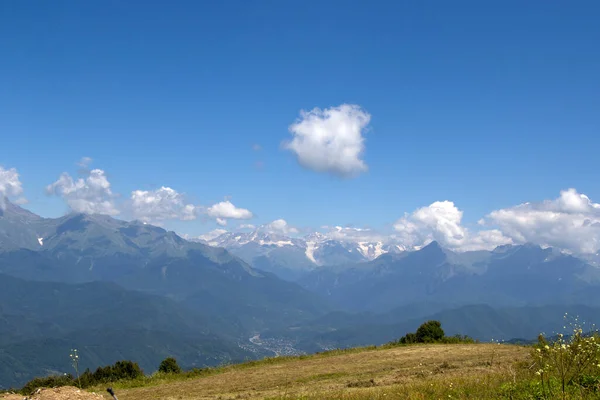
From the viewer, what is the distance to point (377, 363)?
98.8ft

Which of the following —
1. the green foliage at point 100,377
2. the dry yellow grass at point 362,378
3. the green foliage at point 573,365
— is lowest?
the green foliage at point 100,377

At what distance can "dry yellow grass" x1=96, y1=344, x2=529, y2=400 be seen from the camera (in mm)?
15334

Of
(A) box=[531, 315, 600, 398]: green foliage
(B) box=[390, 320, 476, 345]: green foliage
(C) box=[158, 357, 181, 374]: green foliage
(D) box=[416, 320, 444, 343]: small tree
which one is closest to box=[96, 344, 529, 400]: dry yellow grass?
(A) box=[531, 315, 600, 398]: green foliage

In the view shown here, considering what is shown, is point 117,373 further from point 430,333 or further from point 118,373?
point 430,333

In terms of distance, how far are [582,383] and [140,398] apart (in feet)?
73.1

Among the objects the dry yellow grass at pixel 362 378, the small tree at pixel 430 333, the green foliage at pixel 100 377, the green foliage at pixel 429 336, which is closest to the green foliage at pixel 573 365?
the dry yellow grass at pixel 362 378

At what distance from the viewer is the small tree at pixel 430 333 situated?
145 ft

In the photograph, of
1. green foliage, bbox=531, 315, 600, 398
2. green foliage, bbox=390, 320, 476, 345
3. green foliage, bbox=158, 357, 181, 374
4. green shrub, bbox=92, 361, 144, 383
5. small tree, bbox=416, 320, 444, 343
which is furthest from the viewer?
small tree, bbox=416, 320, 444, 343

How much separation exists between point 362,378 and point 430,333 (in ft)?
80.1

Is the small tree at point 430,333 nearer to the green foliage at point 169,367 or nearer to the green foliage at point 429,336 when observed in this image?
the green foliage at point 429,336

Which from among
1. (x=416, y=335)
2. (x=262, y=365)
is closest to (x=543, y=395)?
(x=262, y=365)

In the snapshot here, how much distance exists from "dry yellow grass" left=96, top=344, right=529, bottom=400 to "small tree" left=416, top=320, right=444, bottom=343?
961cm

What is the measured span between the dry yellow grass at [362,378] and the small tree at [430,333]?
961 centimetres

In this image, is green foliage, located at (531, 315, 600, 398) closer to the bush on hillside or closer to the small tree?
the small tree
